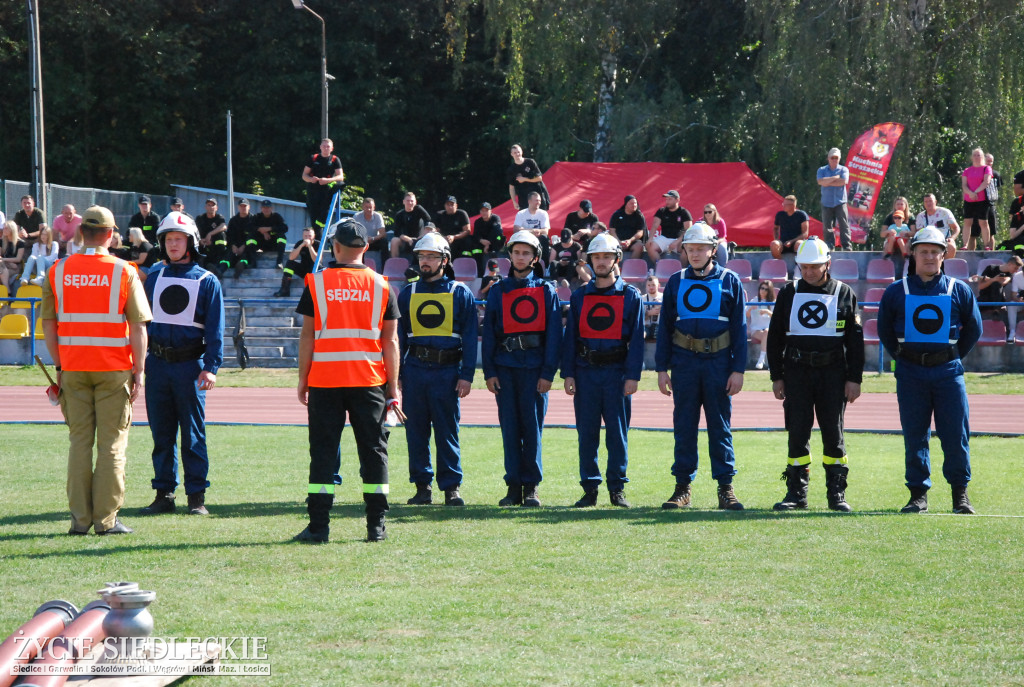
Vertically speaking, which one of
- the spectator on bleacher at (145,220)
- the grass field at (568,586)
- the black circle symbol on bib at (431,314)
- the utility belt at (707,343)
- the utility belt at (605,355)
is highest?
the spectator on bleacher at (145,220)

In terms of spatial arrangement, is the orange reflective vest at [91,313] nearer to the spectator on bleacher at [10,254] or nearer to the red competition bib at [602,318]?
the red competition bib at [602,318]

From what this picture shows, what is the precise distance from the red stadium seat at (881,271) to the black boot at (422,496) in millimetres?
16172

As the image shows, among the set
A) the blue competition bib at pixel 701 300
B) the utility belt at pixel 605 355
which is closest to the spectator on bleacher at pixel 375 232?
the utility belt at pixel 605 355

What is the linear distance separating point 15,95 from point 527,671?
42196mm

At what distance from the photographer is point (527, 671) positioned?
17.1ft

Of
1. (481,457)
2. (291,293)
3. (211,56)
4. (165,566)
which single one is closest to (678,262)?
(291,293)

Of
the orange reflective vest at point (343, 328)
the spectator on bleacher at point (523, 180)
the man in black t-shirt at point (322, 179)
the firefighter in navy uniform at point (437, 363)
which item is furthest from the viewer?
the man in black t-shirt at point (322, 179)

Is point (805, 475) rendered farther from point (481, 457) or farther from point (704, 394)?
point (481, 457)

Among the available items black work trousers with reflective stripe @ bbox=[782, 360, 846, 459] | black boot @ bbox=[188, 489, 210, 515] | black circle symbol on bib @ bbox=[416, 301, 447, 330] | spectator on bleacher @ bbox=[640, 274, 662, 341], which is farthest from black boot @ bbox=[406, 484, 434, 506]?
spectator on bleacher @ bbox=[640, 274, 662, 341]

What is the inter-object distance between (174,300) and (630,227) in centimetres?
1657

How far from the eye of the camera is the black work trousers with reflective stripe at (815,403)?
9.45 m

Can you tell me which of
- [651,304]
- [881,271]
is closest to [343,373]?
[651,304]

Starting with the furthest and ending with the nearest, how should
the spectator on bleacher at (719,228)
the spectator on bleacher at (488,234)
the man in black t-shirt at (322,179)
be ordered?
the man in black t-shirt at (322,179) → the spectator on bleacher at (488,234) → the spectator on bleacher at (719,228)

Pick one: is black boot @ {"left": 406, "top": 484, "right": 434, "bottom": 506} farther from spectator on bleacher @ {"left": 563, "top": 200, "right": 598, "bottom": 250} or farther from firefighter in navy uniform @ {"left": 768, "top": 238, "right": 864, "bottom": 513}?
spectator on bleacher @ {"left": 563, "top": 200, "right": 598, "bottom": 250}
